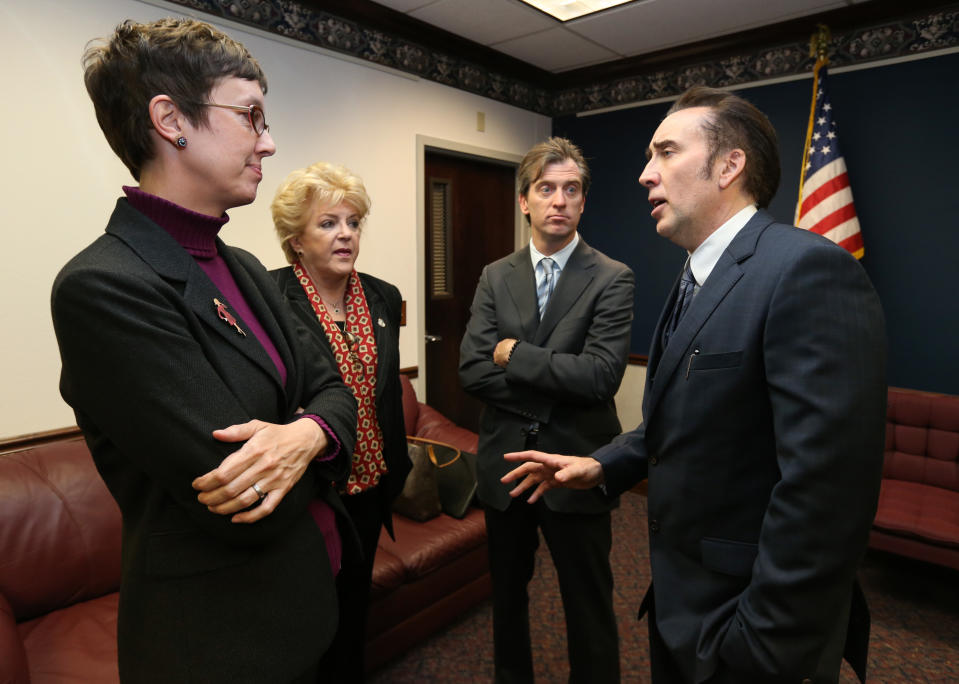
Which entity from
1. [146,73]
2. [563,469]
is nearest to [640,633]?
[563,469]

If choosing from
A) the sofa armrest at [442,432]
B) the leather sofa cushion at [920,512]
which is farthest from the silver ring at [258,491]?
the leather sofa cushion at [920,512]

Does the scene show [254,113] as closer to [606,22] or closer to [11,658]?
[11,658]

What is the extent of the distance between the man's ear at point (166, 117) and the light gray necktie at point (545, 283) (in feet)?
3.98

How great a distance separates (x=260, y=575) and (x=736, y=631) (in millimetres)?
790

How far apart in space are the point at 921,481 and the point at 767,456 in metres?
2.71

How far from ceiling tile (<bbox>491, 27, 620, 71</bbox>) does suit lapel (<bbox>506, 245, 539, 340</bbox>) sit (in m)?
2.24

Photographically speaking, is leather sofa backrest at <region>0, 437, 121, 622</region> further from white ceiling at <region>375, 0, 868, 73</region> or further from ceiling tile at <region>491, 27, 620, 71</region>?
ceiling tile at <region>491, 27, 620, 71</region>

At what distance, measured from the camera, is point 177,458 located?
838 mm

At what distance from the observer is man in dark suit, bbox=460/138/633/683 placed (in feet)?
5.57

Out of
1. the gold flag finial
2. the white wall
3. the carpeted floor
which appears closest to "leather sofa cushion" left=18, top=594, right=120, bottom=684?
the white wall

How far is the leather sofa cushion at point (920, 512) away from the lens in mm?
2486

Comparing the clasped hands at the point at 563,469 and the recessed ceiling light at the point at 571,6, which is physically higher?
the recessed ceiling light at the point at 571,6

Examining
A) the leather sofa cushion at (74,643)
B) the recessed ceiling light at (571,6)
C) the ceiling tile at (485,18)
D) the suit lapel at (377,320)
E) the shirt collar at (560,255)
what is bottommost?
the leather sofa cushion at (74,643)

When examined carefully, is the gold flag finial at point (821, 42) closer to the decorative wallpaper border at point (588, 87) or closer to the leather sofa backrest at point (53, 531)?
the decorative wallpaper border at point (588, 87)
